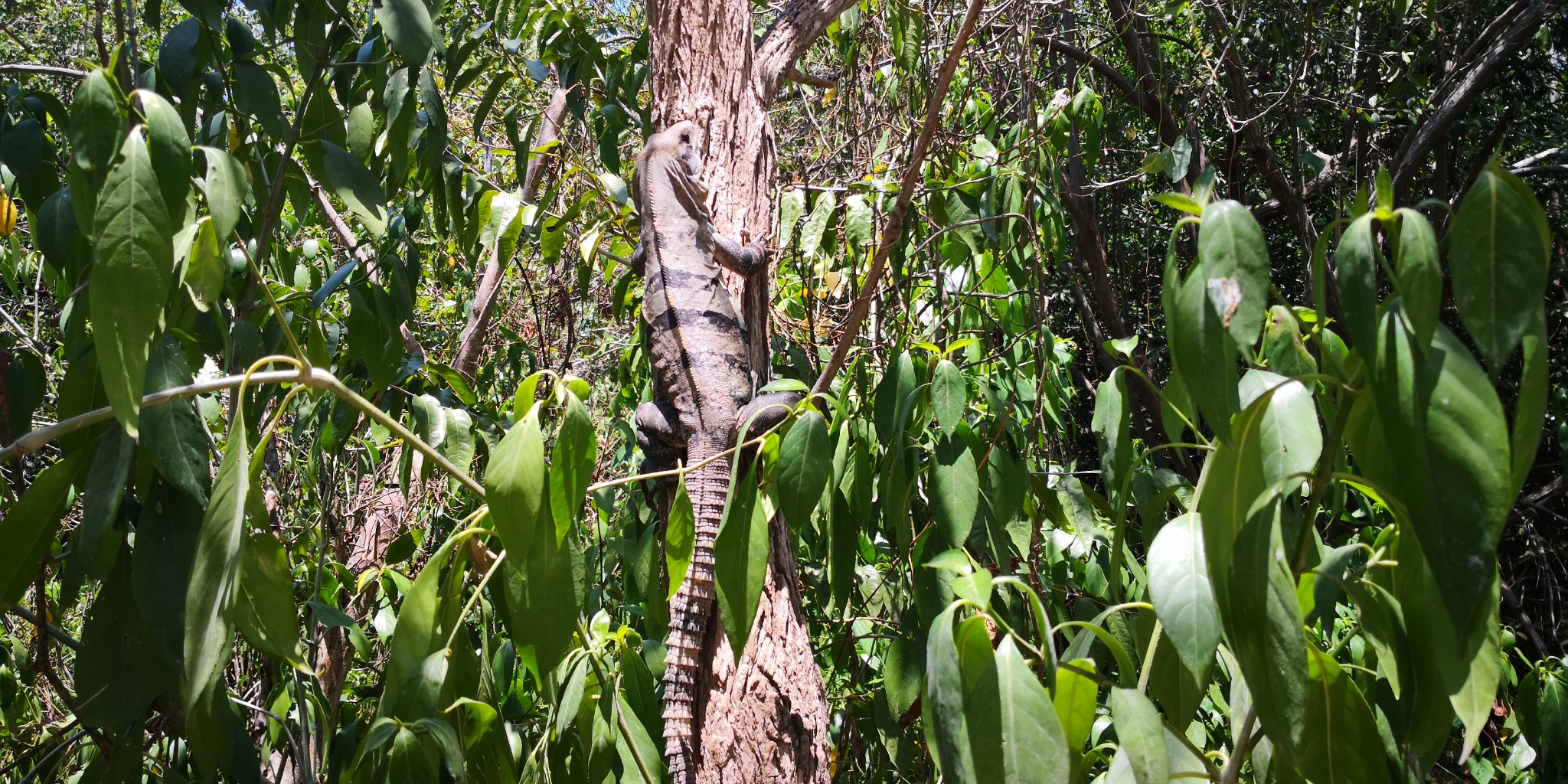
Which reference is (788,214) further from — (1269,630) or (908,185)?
(1269,630)

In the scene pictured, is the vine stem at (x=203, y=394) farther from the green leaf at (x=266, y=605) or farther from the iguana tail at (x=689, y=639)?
the iguana tail at (x=689, y=639)

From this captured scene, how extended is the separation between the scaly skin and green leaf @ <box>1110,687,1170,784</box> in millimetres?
704

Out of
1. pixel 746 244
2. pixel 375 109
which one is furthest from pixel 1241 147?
pixel 375 109

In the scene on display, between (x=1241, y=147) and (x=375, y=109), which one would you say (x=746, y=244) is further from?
(x=1241, y=147)

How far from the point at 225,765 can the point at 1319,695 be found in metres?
0.96


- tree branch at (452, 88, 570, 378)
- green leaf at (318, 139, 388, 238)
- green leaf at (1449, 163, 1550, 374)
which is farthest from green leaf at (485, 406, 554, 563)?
tree branch at (452, 88, 570, 378)

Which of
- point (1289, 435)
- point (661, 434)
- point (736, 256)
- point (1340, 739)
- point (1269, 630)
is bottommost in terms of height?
point (1340, 739)

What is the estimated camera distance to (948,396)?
1.30 meters

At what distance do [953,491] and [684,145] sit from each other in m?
0.76

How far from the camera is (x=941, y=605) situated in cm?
136

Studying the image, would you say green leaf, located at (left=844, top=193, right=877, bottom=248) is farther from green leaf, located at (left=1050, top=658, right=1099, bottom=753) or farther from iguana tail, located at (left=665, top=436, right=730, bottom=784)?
green leaf, located at (left=1050, top=658, right=1099, bottom=753)

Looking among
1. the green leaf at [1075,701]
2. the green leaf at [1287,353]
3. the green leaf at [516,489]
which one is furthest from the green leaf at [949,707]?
the green leaf at [1287,353]

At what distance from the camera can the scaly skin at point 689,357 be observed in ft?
4.54

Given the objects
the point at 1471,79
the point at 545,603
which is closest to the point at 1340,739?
the point at 545,603
